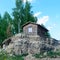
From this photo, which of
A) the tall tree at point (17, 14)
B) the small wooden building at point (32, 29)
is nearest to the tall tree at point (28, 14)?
the tall tree at point (17, 14)

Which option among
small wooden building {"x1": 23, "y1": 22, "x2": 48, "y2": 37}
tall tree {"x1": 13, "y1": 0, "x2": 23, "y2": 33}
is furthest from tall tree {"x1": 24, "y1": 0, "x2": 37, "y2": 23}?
small wooden building {"x1": 23, "y1": 22, "x2": 48, "y2": 37}

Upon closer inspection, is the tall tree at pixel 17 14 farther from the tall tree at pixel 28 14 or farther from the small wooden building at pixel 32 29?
the small wooden building at pixel 32 29

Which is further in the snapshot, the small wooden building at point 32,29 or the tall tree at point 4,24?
the tall tree at point 4,24

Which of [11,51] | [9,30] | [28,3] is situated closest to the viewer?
[11,51]

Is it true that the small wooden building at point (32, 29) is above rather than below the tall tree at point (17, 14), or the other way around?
below

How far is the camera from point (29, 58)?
45750mm

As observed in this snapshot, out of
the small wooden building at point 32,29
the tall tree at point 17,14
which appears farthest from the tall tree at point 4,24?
the small wooden building at point 32,29

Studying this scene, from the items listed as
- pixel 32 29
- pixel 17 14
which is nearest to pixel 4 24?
pixel 17 14

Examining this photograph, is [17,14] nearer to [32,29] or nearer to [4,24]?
[4,24]

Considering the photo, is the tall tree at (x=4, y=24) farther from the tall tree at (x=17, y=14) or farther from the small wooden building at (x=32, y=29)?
the small wooden building at (x=32, y=29)

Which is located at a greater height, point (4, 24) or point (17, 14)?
point (17, 14)

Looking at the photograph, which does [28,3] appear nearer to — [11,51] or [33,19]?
[33,19]

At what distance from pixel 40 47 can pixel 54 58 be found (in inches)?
243

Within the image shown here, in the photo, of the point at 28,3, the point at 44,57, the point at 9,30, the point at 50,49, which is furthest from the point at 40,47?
the point at 28,3
